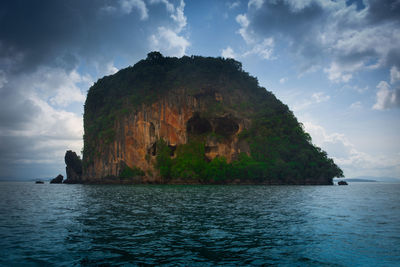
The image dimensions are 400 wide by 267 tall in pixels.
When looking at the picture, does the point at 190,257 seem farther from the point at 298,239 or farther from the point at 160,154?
the point at 160,154

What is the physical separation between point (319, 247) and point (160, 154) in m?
76.9

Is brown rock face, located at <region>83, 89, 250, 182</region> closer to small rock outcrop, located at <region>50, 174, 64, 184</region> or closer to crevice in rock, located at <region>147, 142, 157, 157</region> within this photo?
crevice in rock, located at <region>147, 142, 157, 157</region>

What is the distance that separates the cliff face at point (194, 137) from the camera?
262 feet

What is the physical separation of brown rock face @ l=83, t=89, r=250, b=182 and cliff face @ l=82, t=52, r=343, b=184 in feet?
1.08

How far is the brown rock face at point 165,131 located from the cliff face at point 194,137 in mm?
330

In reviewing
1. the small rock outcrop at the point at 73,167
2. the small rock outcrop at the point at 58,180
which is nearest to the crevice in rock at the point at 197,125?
the small rock outcrop at the point at 73,167

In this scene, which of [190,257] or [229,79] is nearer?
[190,257]

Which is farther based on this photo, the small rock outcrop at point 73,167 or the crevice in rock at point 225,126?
the small rock outcrop at point 73,167

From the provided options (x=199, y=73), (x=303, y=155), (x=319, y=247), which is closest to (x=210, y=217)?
(x=319, y=247)

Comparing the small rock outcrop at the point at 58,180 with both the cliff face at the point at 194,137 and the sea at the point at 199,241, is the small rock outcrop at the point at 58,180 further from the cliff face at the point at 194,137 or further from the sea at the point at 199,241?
the sea at the point at 199,241

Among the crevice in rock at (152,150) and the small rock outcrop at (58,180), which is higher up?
the crevice in rock at (152,150)

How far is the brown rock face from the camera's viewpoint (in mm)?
85875

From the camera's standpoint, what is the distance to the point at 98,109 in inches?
4016

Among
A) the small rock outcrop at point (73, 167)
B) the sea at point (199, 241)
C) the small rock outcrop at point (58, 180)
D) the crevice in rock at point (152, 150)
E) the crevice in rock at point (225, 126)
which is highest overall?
the crevice in rock at point (225, 126)
